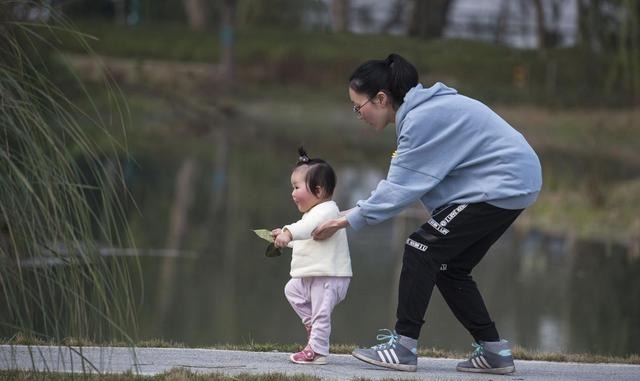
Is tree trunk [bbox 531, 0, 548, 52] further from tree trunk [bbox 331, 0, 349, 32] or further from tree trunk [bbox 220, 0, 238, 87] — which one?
tree trunk [bbox 220, 0, 238, 87]

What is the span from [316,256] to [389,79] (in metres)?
0.72

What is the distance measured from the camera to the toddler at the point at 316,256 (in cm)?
504

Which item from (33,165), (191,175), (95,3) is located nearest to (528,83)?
(191,175)

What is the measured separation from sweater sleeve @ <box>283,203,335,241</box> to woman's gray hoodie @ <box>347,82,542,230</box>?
6.7 inches

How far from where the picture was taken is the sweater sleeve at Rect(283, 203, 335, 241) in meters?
5.00

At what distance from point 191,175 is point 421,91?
13.0 m

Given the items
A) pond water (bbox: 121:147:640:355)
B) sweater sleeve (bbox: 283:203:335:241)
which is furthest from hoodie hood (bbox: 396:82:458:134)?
pond water (bbox: 121:147:640:355)

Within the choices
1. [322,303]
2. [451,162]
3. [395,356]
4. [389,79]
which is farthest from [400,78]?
[395,356]

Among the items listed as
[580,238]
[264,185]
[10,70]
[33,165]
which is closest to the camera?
[33,165]

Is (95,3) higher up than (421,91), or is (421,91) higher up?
(421,91)

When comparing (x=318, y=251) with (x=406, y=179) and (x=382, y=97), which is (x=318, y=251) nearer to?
(x=406, y=179)

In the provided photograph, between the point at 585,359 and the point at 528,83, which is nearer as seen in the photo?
the point at 585,359

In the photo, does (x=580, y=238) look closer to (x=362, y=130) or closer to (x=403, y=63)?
(x=403, y=63)

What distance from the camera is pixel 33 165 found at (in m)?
4.14
